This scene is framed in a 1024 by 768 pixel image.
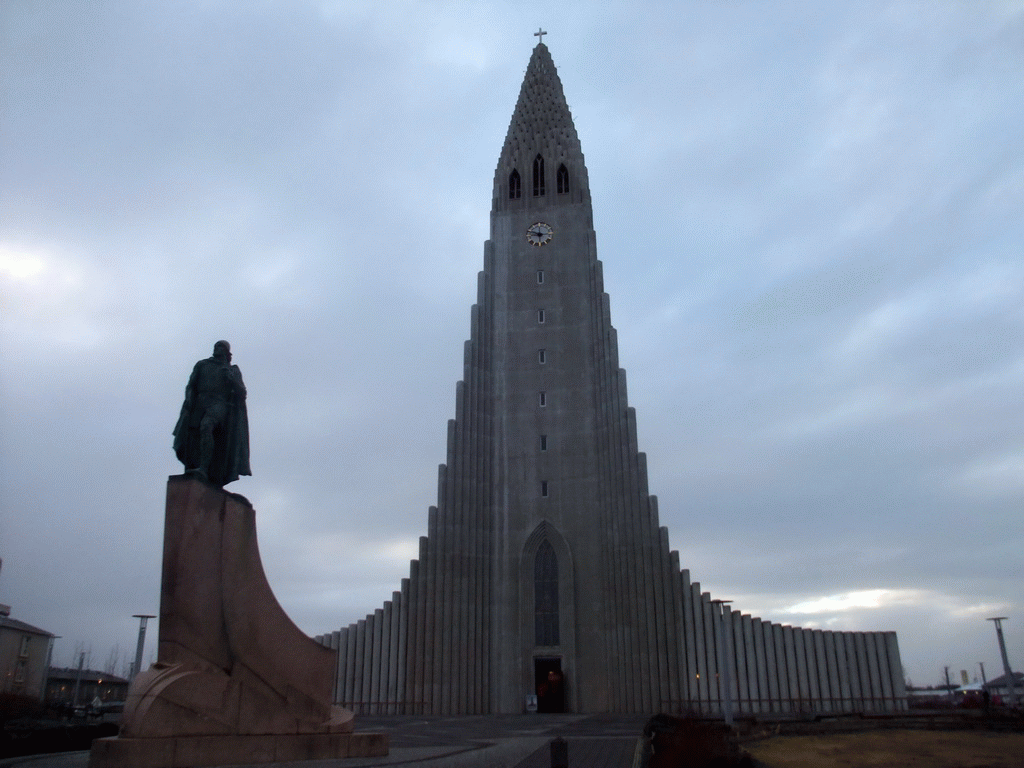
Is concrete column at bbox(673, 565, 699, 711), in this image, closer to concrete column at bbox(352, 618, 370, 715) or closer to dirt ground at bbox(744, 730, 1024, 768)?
concrete column at bbox(352, 618, 370, 715)

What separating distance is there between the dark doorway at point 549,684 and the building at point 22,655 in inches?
1337

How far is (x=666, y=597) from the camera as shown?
35312 mm

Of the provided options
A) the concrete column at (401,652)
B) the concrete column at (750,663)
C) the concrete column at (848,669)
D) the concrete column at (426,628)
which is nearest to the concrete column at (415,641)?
the concrete column at (426,628)

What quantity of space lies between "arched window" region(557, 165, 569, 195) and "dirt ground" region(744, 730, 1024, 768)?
35.7 meters

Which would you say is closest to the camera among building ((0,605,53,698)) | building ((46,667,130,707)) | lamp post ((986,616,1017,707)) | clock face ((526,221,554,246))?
lamp post ((986,616,1017,707))

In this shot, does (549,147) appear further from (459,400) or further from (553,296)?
(459,400)

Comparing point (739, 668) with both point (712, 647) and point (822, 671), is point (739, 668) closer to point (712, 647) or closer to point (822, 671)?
point (712, 647)

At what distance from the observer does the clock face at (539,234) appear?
43.9 m

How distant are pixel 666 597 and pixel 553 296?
54.8 feet

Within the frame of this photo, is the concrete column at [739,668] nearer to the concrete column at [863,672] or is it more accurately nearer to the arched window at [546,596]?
the concrete column at [863,672]

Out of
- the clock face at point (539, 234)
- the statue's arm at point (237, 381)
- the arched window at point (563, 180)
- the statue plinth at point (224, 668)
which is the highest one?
the arched window at point (563, 180)

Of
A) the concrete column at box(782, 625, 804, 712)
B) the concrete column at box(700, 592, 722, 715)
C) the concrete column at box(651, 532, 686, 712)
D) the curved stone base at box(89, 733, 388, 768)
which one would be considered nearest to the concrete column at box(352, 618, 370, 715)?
the concrete column at box(651, 532, 686, 712)

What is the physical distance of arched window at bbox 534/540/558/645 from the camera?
36.8 meters

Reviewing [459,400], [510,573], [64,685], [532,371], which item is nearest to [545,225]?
[532,371]
